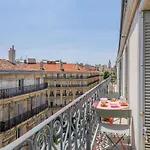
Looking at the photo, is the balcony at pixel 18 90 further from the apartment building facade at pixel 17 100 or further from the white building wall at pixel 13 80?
the white building wall at pixel 13 80

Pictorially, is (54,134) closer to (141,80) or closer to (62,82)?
(141,80)

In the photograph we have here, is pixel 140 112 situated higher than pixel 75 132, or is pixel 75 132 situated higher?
pixel 140 112

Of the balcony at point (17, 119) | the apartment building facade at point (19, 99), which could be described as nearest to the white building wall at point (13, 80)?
the apartment building facade at point (19, 99)

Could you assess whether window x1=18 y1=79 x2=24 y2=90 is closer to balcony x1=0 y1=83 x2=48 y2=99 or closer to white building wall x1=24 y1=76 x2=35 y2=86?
balcony x1=0 y1=83 x2=48 y2=99

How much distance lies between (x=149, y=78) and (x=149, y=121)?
1.45 feet

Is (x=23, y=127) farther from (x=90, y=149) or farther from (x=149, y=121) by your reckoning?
(x=149, y=121)

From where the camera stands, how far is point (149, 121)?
7.80 ft

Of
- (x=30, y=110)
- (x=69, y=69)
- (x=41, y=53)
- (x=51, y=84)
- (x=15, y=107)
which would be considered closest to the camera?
(x=15, y=107)

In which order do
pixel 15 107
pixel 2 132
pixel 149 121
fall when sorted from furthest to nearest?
1. pixel 15 107
2. pixel 2 132
3. pixel 149 121

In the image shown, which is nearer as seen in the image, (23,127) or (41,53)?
(23,127)

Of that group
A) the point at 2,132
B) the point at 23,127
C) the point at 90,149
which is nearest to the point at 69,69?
the point at 23,127

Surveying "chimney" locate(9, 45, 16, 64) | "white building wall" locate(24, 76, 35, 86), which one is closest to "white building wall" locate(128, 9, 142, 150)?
"white building wall" locate(24, 76, 35, 86)

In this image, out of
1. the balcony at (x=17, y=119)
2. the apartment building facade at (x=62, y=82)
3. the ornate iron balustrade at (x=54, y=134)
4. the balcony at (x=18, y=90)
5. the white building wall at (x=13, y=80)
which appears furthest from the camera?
the apartment building facade at (x=62, y=82)

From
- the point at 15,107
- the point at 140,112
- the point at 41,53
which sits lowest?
the point at 15,107
